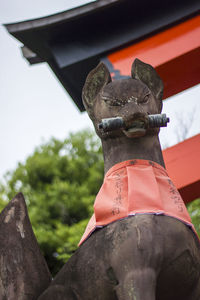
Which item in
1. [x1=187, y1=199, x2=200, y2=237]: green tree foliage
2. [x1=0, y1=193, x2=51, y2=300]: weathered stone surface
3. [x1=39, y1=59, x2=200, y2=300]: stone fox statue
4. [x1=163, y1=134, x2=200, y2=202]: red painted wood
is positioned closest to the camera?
[x1=39, y1=59, x2=200, y2=300]: stone fox statue

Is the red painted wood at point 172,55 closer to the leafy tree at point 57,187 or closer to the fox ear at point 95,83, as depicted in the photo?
the fox ear at point 95,83

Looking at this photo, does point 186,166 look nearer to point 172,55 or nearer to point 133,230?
point 172,55

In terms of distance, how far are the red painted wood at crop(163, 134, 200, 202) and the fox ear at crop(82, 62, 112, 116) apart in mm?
1189

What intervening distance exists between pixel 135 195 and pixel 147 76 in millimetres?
709

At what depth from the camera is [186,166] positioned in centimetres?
313

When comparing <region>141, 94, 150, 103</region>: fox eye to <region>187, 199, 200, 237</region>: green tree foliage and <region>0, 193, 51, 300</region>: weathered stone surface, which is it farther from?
<region>187, 199, 200, 237</region>: green tree foliage

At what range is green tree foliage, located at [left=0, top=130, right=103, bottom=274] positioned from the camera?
7.16 metres

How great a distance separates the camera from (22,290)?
1870mm

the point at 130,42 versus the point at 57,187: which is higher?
the point at 130,42

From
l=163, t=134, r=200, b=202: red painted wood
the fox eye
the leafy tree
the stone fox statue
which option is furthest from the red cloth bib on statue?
the leafy tree

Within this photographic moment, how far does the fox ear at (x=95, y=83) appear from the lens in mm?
2133

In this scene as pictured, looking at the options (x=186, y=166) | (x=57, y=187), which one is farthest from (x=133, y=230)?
(x=57, y=187)

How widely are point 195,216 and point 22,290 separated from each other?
7.92ft

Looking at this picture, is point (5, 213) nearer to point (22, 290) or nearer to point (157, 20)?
point (22, 290)
